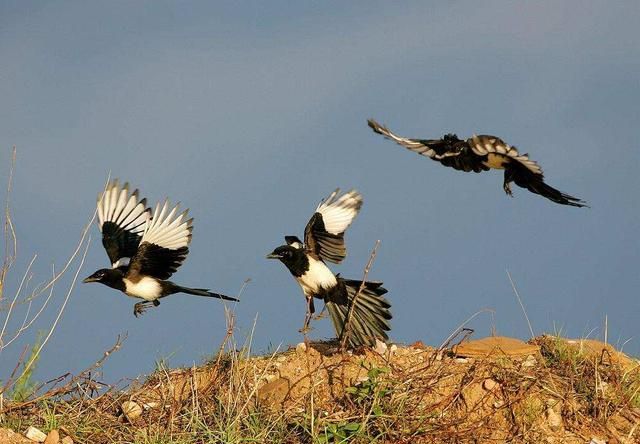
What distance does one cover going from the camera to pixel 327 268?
260 inches

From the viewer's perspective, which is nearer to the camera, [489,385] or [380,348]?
[489,385]

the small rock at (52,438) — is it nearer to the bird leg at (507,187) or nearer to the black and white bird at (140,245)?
the black and white bird at (140,245)

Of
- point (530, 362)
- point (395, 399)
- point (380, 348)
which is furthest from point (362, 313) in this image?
point (530, 362)

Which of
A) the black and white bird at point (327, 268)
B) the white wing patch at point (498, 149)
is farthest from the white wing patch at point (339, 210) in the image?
the white wing patch at point (498, 149)

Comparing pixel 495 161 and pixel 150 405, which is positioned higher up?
pixel 495 161

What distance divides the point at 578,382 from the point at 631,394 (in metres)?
0.35

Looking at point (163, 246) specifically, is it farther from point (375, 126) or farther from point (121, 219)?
point (375, 126)

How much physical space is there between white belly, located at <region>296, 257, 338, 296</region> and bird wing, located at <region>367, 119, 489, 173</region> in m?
1.38

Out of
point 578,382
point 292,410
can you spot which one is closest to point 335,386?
point 292,410

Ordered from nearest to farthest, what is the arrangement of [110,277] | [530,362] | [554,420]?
[554,420] → [530,362] → [110,277]

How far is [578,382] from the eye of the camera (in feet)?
19.4

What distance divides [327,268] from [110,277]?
97.6 inches

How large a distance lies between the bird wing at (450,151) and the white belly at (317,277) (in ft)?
4.53

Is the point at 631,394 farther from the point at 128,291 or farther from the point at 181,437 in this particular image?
the point at 128,291
